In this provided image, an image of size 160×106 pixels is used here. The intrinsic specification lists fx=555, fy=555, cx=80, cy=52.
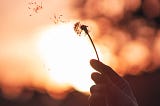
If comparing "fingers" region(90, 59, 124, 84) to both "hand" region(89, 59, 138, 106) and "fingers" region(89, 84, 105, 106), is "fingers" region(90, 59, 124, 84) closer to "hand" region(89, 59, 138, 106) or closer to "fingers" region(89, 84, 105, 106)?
"hand" region(89, 59, 138, 106)

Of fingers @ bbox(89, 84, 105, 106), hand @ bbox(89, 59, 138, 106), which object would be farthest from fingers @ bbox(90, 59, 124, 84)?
fingers @ bbox(89, 84, 105, 106)

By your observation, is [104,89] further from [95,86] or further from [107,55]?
[107,55]

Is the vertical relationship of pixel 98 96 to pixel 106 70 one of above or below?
below

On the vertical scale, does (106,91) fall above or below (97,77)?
below

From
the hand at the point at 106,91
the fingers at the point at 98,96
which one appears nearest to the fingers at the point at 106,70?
the hand at the point at 106,91

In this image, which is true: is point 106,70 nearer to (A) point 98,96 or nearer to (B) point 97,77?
(B) point 97,77

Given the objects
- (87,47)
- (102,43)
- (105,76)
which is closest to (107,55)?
(102,43)

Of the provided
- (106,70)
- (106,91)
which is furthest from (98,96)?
(106,70)

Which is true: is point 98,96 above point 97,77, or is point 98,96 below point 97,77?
below
